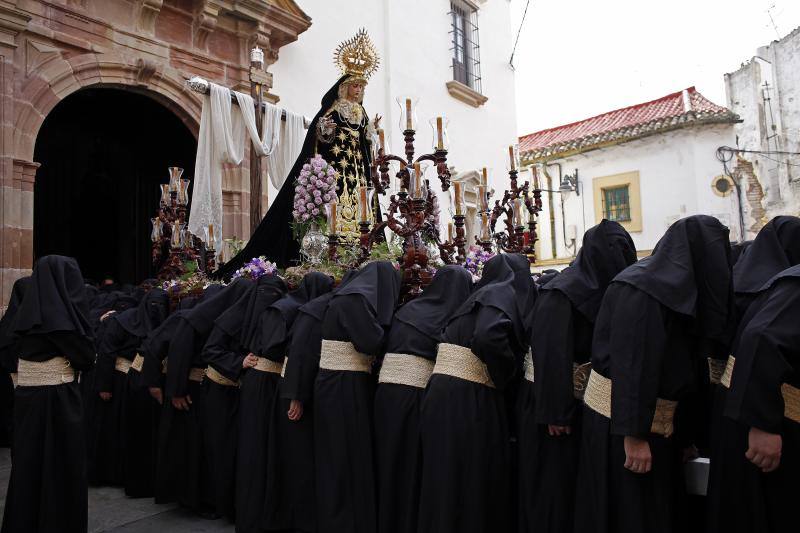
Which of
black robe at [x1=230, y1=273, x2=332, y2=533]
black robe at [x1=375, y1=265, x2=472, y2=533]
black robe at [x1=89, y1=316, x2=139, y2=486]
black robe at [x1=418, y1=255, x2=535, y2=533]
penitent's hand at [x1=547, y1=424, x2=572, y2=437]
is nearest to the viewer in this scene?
penitent's hand at [x1=547, y1=424, x2=572, y2=437]

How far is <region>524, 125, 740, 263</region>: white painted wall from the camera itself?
62.4 feet

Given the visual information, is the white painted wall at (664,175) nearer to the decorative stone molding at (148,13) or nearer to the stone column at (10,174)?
the decorative stone molding at (148,13)

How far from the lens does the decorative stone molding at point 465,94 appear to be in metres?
14.8

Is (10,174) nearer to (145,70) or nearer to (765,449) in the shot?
(145,70)

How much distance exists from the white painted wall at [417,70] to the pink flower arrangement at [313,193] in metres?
4.55

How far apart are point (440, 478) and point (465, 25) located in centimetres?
1460

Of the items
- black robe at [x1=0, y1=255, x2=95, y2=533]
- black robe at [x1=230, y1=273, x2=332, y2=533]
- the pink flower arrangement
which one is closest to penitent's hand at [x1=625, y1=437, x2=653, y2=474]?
black robe at [x1=230, y1=273, x2=332, y2=533]

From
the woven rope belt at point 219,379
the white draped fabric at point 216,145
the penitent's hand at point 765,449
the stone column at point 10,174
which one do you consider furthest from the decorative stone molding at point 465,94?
the penitent's hand at point 765,449

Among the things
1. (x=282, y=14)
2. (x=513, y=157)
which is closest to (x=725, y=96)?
(x=282, y=14)

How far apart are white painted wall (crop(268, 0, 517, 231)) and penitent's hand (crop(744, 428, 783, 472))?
933 centimetres

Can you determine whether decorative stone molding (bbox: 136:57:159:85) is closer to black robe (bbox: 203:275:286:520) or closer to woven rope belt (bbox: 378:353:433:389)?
black robe (bbox: 203:275:286:520)

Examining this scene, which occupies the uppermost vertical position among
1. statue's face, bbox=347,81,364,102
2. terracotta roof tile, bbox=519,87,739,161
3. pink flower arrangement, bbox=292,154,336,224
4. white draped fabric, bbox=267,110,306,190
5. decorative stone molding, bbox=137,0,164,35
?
terracotta roof tile, bbox=519,87,739,161

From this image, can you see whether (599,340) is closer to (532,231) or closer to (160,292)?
(532,231)

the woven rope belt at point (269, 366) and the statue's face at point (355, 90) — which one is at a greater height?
the statue's face at point (355, 90)
